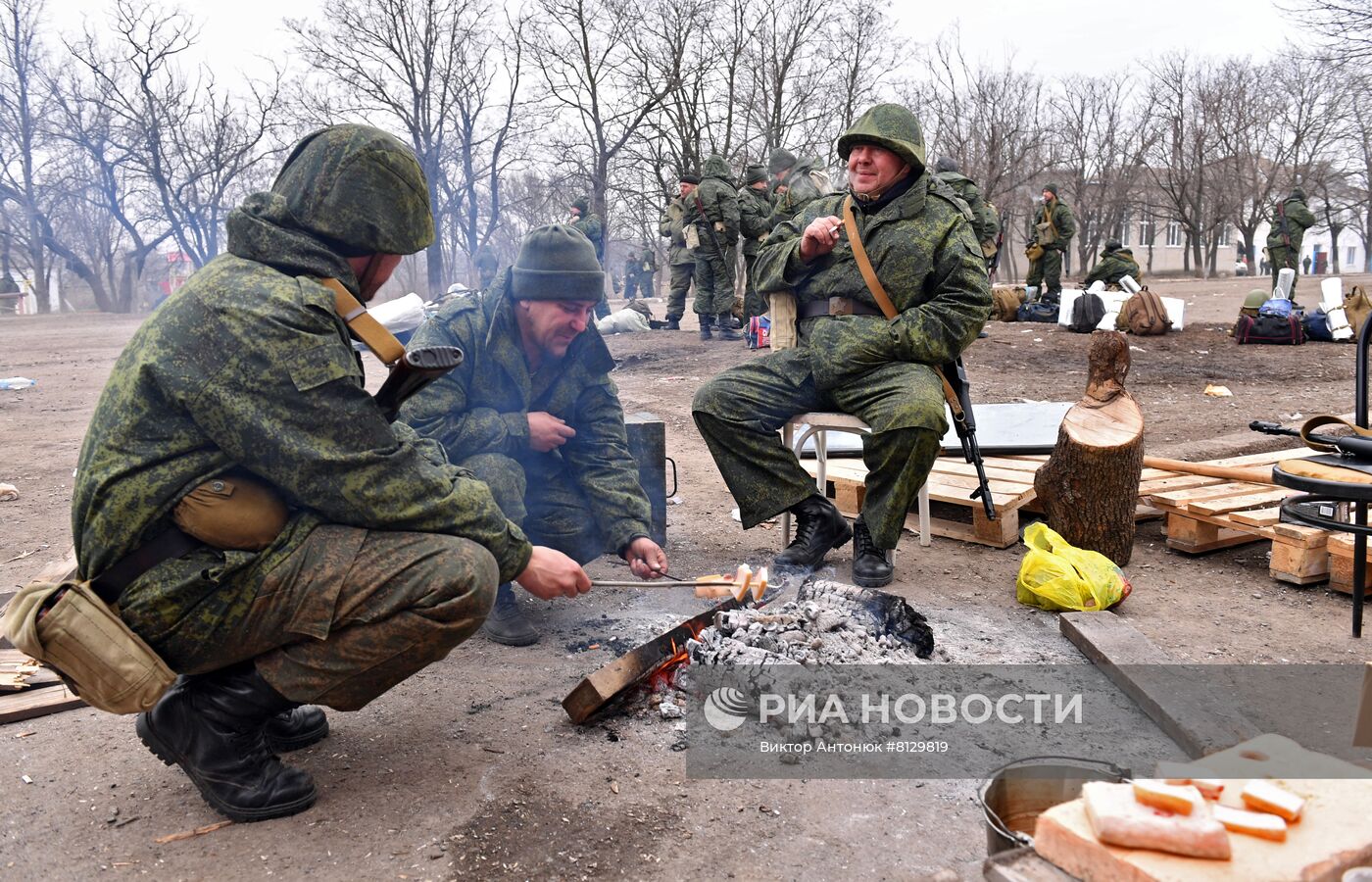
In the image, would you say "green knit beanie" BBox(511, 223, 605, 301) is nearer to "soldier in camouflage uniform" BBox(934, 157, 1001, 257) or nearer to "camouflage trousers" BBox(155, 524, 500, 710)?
"camouflage trousers" BBox(155, 524, 500, 710)

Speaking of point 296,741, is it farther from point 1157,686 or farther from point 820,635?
point 1157,686

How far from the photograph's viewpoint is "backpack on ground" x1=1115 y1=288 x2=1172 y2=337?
Result: 12586 mm

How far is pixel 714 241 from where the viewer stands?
13.7 metres

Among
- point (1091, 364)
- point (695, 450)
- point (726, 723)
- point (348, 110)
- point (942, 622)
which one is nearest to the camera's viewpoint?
point (726, 723)

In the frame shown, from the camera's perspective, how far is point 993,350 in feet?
38.6

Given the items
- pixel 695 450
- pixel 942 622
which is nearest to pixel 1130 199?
pixel 695 450

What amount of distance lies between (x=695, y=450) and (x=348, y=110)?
71.5 feet

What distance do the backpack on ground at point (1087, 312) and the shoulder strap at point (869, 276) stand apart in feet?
31.7

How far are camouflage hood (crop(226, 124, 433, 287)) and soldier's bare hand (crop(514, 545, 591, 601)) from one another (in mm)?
883

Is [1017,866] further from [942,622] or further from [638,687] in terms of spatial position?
[942,622]

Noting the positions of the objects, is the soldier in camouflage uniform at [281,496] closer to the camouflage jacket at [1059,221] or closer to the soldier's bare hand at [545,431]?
the soldier's bare hand at [545,431]

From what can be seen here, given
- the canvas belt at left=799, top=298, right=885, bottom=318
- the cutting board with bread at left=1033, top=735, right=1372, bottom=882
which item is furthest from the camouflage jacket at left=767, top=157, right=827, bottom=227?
the cutting board with bread at left=1033, top=735, right=1372, bottom=882

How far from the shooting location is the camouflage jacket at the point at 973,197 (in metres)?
A: 11.1

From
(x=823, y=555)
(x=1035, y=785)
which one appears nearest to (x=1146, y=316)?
(x=823, y=555)
